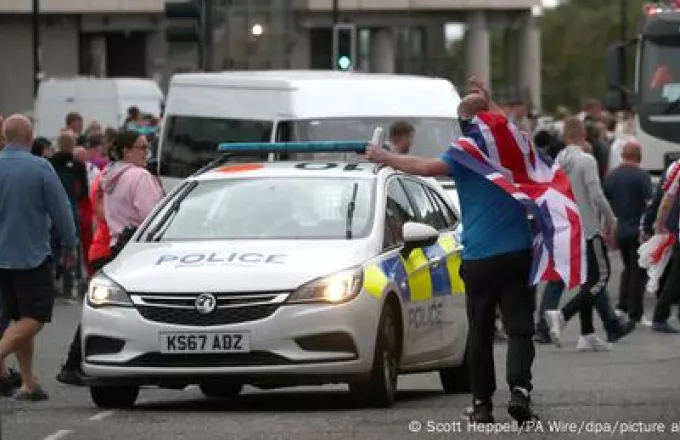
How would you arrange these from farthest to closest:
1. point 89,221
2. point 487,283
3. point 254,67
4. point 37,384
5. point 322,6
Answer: point 322,6 < point 254,67 < point 89,221 < point 37,384 < point 487,283

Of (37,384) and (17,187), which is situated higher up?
(17,187)

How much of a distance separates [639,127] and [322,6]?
182ft

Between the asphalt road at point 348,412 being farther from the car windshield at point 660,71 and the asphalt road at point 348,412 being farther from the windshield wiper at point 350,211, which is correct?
the car windshield at point 660,71

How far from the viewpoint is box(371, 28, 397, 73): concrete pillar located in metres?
88.2

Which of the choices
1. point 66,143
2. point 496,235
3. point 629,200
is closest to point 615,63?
point 629,200

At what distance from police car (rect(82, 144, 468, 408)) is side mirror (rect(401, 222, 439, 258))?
0.04ft

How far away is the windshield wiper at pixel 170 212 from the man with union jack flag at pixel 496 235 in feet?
8.14

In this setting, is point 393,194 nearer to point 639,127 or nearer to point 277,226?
point 277,226

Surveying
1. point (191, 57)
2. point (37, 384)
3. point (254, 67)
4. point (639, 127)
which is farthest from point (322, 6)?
point (37, 384)

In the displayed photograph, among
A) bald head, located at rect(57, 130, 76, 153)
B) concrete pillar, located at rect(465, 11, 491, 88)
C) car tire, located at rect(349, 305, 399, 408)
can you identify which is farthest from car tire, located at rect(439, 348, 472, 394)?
concrete pillar, located at rect(465, 11, 491, 88)

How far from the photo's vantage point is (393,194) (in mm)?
14992

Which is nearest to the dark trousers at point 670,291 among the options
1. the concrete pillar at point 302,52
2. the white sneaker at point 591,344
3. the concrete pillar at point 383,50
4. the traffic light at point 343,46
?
the white sneaker at point 591,344

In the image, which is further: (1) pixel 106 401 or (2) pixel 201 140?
(2) pixel 201 140

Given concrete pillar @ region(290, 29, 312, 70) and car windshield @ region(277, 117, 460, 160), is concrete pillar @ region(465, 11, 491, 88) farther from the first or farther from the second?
car windshield @ region(277, 117, 460, 160)
